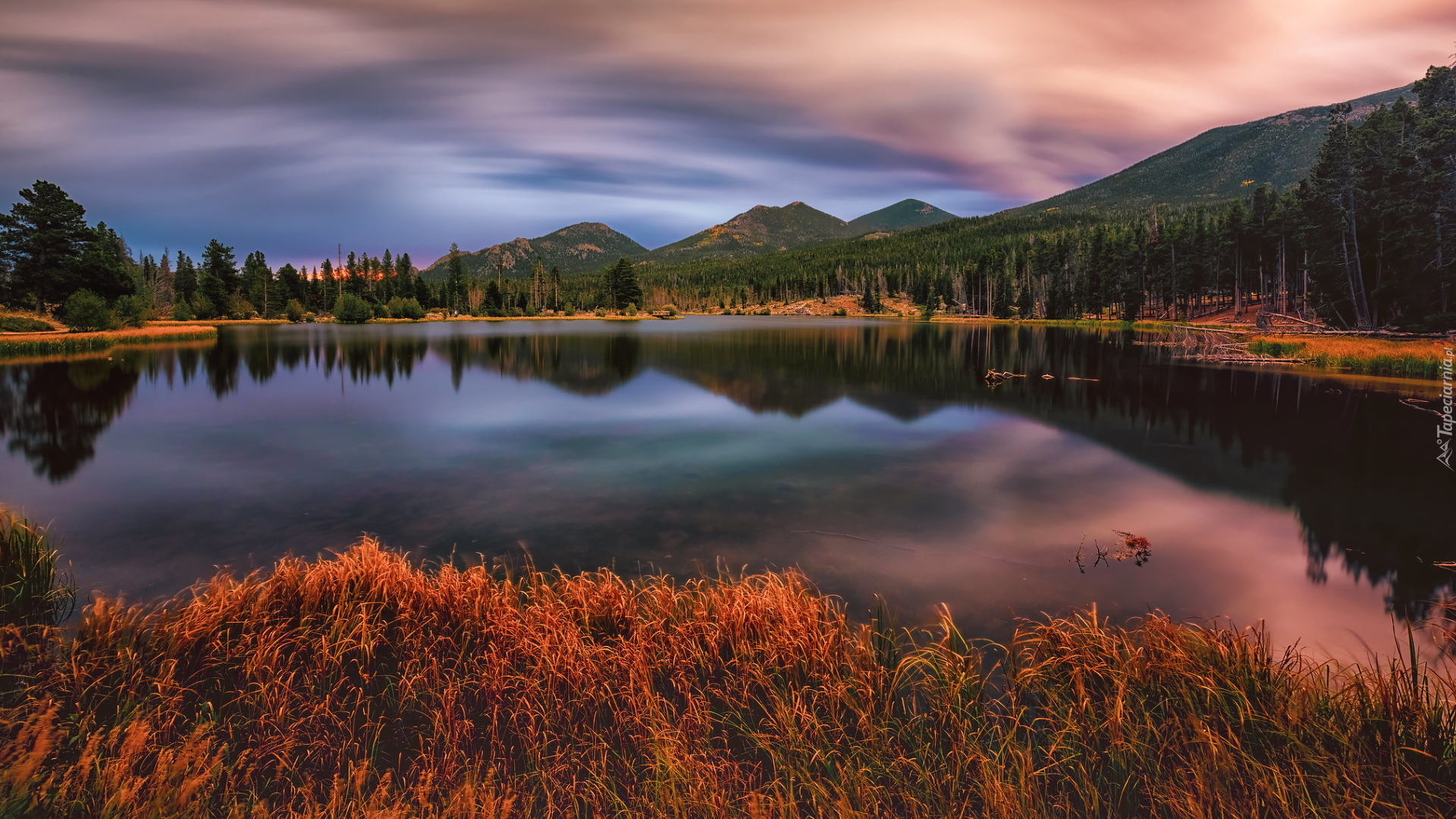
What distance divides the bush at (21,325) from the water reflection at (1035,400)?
31.2 feet

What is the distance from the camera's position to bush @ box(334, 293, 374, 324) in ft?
365

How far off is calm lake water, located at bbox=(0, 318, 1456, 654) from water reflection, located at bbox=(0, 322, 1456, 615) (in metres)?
0.13

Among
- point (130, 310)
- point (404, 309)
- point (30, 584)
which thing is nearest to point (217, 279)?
point (404, 309)

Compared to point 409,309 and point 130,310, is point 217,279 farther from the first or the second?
point 130,310

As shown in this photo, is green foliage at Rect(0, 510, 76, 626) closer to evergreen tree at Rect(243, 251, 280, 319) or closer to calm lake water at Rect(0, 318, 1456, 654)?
calm lake water at Rect(0, 318, 1456, 654)

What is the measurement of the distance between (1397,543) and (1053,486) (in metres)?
5.80

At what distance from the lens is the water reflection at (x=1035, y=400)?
12953mm

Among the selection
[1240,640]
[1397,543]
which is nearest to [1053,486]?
[1397,543]

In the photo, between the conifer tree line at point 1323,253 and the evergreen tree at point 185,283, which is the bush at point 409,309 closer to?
the evergreen tree at point 185,283

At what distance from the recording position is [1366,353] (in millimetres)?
34750

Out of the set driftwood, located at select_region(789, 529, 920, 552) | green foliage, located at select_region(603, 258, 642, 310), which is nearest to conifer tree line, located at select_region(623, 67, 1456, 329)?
driftwood, located at select_region(789, 529, 920, 552)

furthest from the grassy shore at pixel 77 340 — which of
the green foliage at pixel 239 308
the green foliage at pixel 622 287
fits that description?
the green foliage at pixel 622 287

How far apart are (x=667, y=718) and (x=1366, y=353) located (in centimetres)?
4715

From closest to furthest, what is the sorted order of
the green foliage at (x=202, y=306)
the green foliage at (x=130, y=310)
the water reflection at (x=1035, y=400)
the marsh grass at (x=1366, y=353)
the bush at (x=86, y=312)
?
the water reflection at (x=1035, y=400)
the marsh grass at (x=1366, y=353)
the bush at (x=86, y=312)
the green foliage at (x=130, y=310)
the green foliage at (x=202, y=306)
